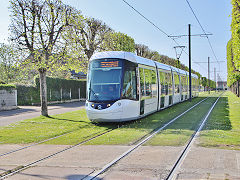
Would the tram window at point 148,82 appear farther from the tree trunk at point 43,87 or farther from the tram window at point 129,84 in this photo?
the tree trunk at point 43,87

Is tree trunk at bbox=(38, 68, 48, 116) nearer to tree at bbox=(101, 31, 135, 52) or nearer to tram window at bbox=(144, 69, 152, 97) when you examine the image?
tram window at bbox=(144, 69, 152, 97)

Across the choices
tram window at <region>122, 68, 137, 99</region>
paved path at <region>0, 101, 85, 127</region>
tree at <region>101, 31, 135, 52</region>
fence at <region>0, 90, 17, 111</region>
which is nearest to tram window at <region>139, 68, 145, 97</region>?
tram window at <region>122, 68, 137, 99</region>

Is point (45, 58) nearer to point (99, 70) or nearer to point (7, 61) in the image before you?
point (99, 70)

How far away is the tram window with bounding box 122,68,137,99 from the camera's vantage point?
12227 millimetres

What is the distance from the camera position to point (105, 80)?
40.3 feet

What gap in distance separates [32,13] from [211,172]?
45.7 feet

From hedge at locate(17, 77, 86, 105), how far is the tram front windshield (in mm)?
19486

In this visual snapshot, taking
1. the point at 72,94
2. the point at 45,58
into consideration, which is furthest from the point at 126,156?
the point at 72,94

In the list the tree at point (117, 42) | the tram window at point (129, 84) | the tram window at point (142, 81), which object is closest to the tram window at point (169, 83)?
the tram window at point (142, 81)

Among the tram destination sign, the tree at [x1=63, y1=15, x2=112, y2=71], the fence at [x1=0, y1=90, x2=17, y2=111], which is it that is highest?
the tree at [x1=63, y1=15, x2=112, y2=71]

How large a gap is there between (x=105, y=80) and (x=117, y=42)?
2119 centimetres

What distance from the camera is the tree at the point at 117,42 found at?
30263 millimetres

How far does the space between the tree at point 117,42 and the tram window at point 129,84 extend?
15.5 meters

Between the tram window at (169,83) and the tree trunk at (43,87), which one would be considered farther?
the tram window at (169,83)
